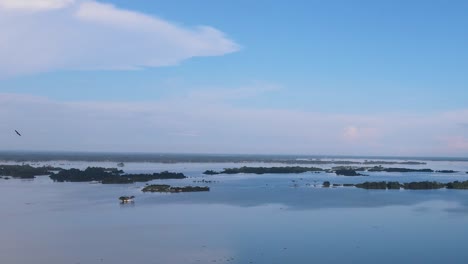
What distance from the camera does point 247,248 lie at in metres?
17.9

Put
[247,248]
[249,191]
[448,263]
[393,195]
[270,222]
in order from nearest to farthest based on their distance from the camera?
[448,263]
[247,248]
[270,222]
[393,195]
[249,191]

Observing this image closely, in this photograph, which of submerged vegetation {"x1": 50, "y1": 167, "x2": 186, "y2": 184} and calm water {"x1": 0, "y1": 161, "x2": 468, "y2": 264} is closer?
calm water {"x1": 0, "y1": 161, "x2": 468, "y2": 264}

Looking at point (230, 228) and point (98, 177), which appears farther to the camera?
point (98, 177)

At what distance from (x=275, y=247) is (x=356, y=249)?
275 cm

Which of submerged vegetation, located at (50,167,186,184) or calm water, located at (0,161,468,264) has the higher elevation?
submerged vegetation, located at (50,167,186,184)

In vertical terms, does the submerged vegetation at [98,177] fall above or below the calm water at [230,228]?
above

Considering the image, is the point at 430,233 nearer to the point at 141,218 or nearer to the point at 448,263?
the point at 448,263

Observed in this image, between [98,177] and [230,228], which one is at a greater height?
[98,177]

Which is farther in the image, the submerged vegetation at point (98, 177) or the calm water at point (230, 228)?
the submerged vegetation at point (98, 177)

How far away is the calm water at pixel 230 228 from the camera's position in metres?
17.0

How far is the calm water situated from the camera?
55.7 ft

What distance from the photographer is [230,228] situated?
21.8 m

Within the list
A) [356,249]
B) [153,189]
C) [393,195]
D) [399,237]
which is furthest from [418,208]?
[153,189]

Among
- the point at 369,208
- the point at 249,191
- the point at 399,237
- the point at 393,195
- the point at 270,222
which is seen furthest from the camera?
the point at 249,191
